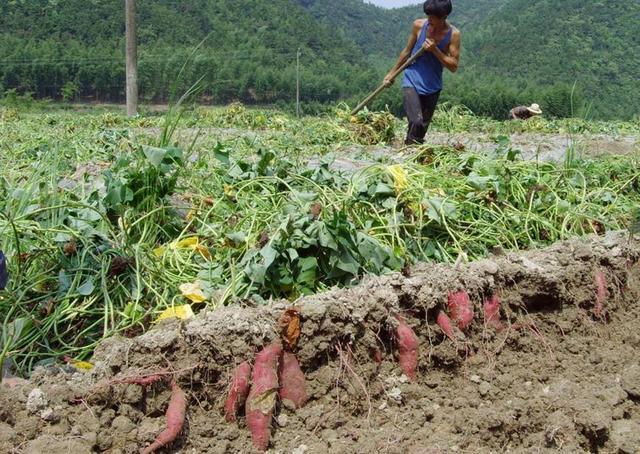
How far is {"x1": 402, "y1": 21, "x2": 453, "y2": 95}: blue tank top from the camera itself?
5656mm

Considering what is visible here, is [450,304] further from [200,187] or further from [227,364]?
[200,187]

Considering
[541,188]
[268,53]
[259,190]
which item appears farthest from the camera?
[268,53]

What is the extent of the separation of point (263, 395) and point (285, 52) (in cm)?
4957

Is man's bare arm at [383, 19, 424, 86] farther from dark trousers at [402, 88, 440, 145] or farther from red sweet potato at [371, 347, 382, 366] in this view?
red sweet potato at [371, 347, 382, 366]

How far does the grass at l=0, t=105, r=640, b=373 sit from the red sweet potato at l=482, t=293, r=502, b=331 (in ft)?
1.14

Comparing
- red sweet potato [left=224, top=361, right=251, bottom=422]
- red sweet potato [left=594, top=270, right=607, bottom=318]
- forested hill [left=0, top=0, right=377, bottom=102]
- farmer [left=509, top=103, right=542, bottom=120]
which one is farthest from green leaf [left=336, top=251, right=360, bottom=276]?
forested hill [left=0, top=0, right=377, bottom=102]

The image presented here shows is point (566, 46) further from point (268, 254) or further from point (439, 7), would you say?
point (268, 254)

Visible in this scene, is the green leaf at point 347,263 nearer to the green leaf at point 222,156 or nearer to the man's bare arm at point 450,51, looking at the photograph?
the green leaf at point 222,156

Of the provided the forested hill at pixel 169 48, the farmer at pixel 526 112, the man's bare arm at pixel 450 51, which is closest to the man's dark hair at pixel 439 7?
the man's bare arm at pixel 450 51

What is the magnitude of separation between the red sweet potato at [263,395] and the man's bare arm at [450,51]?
4126 mm

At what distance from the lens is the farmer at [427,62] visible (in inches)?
213

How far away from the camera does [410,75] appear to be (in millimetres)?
5715

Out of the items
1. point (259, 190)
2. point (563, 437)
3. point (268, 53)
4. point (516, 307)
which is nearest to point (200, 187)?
point (259, 190)

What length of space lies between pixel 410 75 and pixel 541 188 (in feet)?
8.86
